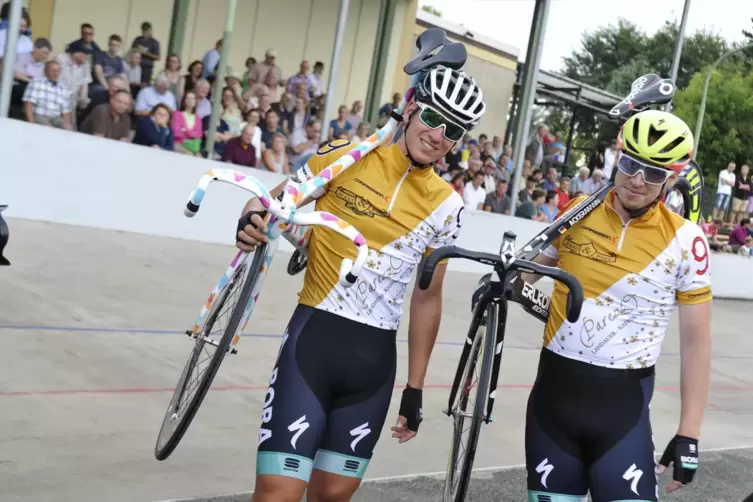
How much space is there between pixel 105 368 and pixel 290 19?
14.7 m

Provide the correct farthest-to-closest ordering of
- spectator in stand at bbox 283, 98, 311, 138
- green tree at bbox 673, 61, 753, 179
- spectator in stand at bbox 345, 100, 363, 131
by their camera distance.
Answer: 1. green tree at bbox 673, 61, 753, 179
2. spectator in stand at bbox 345, 100, 363, 131
3. spectator in stand at bbox 283, 98, 311, 138

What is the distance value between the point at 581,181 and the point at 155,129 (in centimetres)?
1002

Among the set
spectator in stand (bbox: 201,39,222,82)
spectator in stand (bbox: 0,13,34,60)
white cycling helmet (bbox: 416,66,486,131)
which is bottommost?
white cycling helmet (bbox: 416,66,486,131)

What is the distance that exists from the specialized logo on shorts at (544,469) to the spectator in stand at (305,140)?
992cm

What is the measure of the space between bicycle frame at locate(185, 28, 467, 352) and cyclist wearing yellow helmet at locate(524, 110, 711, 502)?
81 centimetres

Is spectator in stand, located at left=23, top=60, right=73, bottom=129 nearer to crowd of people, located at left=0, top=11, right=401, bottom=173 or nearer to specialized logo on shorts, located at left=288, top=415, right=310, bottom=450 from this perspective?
crowd of people, located at left=0, top=11, right=401, bottom=173

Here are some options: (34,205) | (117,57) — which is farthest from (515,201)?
(34,205)

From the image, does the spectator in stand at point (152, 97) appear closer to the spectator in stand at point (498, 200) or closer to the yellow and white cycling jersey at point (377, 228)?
the spectator in stand at point (498, 200)

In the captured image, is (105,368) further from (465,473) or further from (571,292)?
(571,292)

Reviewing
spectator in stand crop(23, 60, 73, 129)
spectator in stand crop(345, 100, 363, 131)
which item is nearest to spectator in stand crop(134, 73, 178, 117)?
spectator in stand crop(23, 60, 73, 129)

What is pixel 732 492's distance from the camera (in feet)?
22.5

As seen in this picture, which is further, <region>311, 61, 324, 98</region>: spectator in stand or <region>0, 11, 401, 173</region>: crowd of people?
<region>311, 61, 324, 98</region>: spectator in stand

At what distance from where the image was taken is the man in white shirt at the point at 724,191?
2608 centimetres

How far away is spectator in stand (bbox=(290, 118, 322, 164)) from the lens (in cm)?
1338
